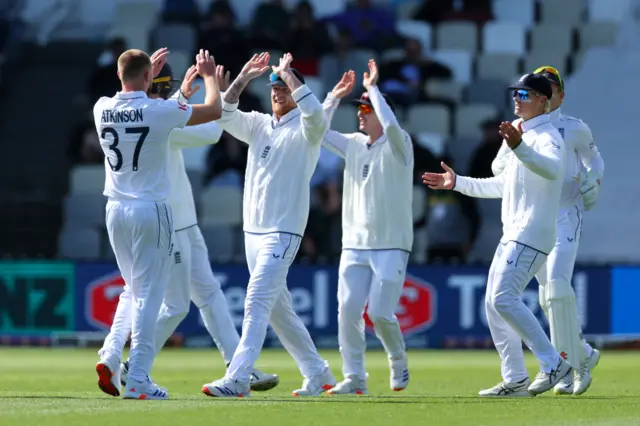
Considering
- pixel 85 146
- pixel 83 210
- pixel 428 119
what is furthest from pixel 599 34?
pixel 83 210

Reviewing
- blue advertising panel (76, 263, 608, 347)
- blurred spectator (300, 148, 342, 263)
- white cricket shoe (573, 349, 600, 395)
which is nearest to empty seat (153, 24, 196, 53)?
blurred spectator (300, 148, 342, 263)

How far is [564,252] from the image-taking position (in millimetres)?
10688

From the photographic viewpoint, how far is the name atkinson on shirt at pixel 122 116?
8.95 m

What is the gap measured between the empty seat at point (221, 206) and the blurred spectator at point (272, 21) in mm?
3307

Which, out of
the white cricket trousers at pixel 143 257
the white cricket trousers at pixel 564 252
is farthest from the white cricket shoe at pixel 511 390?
the white cricket trousers at pixel 143 257

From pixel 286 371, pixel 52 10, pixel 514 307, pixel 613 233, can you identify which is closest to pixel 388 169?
pixel 514 307

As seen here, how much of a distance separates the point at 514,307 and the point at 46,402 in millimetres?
3271

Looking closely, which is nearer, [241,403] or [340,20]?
[241,403]

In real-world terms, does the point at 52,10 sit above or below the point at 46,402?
above

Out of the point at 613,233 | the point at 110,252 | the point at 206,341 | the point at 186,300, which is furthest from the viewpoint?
the point at 613,233

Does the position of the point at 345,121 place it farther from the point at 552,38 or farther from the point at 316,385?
the point at 316,385

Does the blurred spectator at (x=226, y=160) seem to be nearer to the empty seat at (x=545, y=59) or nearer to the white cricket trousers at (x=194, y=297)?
the empty seat at (x=545, y=59)

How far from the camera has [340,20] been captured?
906 inches

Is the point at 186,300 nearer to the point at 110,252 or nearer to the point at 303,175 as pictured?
the point at 303,175
